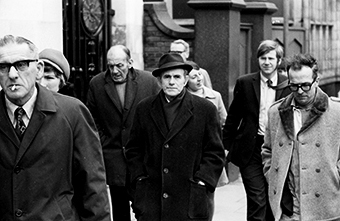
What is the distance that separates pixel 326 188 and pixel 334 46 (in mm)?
20526

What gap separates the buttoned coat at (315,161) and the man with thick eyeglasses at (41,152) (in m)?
2.03

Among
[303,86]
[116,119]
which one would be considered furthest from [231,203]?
[303,86]

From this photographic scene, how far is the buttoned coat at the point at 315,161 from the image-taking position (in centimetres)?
629

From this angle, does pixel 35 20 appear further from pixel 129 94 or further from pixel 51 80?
pixel 51 80

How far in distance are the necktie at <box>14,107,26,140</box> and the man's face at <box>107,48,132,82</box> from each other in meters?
3.86

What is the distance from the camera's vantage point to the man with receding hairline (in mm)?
8352

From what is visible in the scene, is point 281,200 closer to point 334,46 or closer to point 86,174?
point 86,174

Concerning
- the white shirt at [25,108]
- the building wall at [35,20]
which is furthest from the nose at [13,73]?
the building wall at [35,20]

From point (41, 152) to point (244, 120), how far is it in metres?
4.60

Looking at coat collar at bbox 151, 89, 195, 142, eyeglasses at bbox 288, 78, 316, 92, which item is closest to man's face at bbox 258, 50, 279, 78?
coat collar at bbox 151, 89, 195, 142

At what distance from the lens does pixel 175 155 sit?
680 centimetres

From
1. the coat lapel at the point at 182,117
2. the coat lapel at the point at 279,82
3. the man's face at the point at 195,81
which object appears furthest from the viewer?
the man's face at the point at 195,81

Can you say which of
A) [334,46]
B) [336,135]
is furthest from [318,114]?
[334,46]

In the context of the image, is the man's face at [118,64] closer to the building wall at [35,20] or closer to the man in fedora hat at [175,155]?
the man in fedora hat at [175,155]
